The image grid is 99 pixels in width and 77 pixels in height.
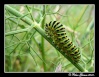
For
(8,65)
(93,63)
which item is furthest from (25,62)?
(93,63)

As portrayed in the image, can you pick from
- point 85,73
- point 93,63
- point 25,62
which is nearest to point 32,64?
point 25,62

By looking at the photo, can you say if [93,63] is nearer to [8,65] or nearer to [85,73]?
[85,73]

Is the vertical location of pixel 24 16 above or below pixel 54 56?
above

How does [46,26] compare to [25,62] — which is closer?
[46,26]
